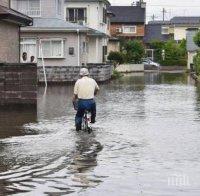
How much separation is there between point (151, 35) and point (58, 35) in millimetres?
63036

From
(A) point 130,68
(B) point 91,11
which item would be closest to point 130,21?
(A) point 130,68

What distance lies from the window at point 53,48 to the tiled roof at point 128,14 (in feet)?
177

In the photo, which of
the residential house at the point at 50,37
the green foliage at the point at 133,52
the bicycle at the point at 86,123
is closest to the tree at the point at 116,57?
the green foliage at the point at 133,52

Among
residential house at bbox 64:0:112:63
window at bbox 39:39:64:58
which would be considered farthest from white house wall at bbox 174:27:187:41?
window at bbox 39:39:64:58

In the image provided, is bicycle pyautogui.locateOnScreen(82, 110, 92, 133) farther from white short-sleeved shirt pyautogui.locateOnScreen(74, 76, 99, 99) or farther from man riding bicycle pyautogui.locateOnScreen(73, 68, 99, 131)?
white short-sleeved shirt pyautogui.locateOnScreen(74, 76, 99, 99)

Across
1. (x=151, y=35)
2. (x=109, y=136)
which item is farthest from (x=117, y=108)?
(x=151, y=35)

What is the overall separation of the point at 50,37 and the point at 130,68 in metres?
26.8

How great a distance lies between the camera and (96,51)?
180 ft

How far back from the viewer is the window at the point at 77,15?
179 feet

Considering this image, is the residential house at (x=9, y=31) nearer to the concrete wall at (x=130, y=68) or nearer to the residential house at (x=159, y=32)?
the concrete wall at (x=130, y=68)

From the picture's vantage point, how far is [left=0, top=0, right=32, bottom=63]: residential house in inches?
993

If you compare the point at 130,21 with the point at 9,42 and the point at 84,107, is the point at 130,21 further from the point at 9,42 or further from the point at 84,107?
the point at 84,107

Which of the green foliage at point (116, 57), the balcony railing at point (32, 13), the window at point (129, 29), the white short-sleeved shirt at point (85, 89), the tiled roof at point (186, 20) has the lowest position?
the white short-sleeved shirt at point (85, 89)

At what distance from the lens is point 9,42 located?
2752 cm
